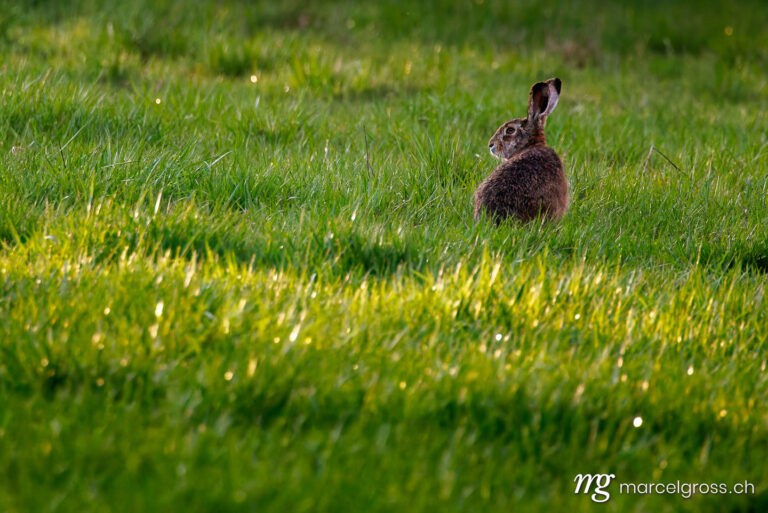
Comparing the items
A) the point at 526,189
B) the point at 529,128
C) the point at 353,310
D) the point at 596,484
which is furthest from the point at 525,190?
the point at 596,484

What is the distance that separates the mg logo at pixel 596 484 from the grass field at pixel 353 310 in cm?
3

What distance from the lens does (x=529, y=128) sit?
552 centimetres

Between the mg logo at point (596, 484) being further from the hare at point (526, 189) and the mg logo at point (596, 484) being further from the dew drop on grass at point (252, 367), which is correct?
the hare at point (526, 189)

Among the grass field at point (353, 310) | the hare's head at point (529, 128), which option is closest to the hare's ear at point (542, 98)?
the hare's head at point (529, 128)

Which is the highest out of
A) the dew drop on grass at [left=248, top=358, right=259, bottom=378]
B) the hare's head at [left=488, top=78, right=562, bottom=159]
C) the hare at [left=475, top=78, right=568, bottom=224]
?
the hare's head at [left=488, top=78, right=562, bottom=159]

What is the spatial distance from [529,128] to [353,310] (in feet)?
9.15

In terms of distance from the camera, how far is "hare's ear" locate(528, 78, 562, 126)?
5.43 m

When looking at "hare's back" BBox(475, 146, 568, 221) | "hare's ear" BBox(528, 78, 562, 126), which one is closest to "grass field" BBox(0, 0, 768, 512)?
"hare's back" BBox(475, 146, 568, 221)

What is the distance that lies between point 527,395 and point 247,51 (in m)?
6.41

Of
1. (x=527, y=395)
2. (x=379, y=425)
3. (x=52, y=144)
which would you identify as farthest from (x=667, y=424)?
(x=52, y=144)

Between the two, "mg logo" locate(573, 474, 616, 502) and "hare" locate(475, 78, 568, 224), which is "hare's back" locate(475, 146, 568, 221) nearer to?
"hare" locate(475, 78, 568, 224)

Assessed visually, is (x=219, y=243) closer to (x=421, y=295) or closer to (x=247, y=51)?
(x=421, y=295)

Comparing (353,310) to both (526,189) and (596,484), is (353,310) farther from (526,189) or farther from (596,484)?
(526,189)

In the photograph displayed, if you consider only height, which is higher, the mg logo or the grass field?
the grass field
